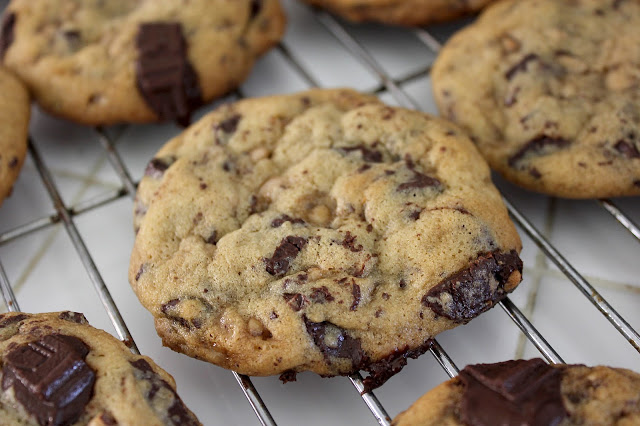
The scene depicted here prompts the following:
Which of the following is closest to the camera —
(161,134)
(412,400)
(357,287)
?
(357,287)

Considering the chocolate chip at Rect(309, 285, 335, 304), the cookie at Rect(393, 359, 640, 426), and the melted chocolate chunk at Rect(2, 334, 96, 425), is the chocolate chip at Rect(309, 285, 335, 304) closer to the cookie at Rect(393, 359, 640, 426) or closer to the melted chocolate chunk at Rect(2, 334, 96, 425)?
the cookie at Rect(393, 359, 640, 426)

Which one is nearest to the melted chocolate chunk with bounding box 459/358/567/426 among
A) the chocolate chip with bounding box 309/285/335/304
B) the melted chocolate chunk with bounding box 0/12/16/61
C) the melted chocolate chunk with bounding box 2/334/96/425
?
the chocolate chip with bounding box 309/285/335/304

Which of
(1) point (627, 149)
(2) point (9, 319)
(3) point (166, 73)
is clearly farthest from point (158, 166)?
(1) point (627, 149)

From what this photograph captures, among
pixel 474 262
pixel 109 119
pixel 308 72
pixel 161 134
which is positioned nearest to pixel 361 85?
pixel 308 72

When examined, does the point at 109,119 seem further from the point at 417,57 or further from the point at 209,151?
the point at 417,57

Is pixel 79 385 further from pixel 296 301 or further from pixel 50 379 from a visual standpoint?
pixel 296 301

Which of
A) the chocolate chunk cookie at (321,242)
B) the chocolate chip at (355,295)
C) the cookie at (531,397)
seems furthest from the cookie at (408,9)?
the cookie at (531,397)
